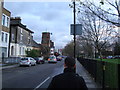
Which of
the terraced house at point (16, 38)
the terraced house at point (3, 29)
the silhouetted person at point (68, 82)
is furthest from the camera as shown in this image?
the terraced house at point (16, 38)

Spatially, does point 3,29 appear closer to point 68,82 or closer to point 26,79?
point 26,79

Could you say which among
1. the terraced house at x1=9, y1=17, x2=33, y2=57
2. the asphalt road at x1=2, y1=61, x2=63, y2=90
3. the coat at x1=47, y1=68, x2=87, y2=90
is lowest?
the asphalt road at x1=2, y1=61, x2=63, y2=90

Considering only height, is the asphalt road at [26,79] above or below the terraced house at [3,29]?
below

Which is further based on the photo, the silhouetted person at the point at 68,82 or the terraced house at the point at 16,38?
the terraced house at the point at 16,38

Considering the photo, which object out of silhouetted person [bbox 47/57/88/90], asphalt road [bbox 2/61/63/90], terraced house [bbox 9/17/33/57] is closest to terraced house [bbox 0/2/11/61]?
terraced house [bbox 9/17/33/57]

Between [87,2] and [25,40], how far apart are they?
145 feet

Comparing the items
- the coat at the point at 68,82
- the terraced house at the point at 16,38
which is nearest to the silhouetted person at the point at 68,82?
the coat at the point at 68,82

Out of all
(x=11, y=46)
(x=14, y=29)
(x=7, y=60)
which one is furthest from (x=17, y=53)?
(x=7, y=60)

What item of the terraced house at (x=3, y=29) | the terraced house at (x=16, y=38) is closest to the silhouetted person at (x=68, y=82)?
the terraced house at (x=3, y=29)

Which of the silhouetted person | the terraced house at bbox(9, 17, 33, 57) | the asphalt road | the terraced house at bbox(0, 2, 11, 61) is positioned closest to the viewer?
the silhouetted person

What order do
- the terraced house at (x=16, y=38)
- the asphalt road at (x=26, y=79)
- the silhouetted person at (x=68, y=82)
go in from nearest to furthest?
the silhouetted person at (x=68, y=82) → the asphalt road at (x=26, y=79) → the terraced house at (x=16, y=38)

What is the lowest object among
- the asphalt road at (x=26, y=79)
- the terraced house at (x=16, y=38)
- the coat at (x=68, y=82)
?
the asphalt road at (x=26, y=79)

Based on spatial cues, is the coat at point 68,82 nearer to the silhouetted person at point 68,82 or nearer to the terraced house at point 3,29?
the silhouetted person at point 68,82

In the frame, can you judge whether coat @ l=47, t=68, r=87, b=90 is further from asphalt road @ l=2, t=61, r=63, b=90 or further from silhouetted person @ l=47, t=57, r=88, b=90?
asphalt road @ l=2, t=61, r=63, b=90
